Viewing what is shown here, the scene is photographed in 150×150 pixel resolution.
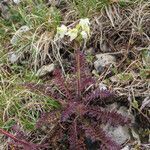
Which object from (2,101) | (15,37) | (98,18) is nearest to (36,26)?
(15,37)

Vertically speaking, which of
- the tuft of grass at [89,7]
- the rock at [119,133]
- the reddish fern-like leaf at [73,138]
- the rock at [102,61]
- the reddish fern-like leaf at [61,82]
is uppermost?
the tuft of grass at [89,7]

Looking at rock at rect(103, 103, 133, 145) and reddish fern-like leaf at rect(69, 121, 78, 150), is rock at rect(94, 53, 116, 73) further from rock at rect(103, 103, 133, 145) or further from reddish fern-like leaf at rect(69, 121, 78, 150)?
reddish fern-like leaf at rect(69, 121, 78, 150)

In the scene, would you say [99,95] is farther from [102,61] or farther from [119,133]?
[102,61]

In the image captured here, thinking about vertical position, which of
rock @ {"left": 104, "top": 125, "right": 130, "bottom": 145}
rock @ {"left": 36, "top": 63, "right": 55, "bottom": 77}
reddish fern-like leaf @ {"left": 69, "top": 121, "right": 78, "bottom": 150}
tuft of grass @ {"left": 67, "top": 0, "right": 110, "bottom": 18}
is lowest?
rock @ {"left": 104, "top": 125, "right": 130, "bottom": 145}

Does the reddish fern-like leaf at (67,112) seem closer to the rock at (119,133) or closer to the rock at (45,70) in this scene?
the rock at (119,133)

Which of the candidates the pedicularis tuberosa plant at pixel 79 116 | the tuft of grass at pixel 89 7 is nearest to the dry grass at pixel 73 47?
the tuft of grass at pixel 89 7

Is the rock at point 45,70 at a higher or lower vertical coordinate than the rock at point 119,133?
higher

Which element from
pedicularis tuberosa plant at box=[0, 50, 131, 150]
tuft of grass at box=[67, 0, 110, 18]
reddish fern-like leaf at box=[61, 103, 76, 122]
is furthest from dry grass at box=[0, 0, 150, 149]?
reddish fern-like leaf at box=[61, 103, 76, 122]
